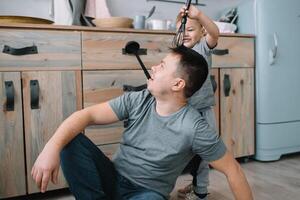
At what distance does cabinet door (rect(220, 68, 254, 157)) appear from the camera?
197 cm

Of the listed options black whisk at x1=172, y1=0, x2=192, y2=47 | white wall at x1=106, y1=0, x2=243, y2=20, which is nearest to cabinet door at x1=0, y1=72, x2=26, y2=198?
black whisk at x1=172, y1=0, x2=192, y2=47

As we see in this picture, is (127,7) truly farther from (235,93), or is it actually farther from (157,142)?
(157,142)

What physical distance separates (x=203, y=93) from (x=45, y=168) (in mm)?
845

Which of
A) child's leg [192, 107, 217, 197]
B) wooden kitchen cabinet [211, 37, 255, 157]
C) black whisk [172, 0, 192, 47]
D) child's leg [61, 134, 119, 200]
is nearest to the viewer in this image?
child's leg [61, 134, 119, 200]

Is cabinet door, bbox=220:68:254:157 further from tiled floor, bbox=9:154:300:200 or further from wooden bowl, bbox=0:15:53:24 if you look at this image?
wooden bowl, bbox=0:15:53:24

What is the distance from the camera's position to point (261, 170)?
77.0 inches

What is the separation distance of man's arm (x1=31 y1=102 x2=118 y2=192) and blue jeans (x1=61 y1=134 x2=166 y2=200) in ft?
0.12

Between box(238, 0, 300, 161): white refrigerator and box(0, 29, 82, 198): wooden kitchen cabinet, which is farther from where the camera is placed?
box(238, 0, 300, 161): white refrigerator

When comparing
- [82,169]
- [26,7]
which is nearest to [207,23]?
[82,169]

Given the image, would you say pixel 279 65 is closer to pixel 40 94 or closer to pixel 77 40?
pixel 77 40

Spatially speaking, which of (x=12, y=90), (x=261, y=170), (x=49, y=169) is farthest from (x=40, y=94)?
(x=261, y=170)

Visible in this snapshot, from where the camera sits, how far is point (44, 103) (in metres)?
1.51

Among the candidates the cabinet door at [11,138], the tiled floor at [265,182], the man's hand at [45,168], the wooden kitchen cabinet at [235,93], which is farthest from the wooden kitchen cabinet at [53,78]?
the man's hand at [45,168]

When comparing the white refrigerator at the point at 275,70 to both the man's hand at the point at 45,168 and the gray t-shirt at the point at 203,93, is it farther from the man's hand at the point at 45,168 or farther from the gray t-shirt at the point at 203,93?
the man's hand at the point at 45,168
